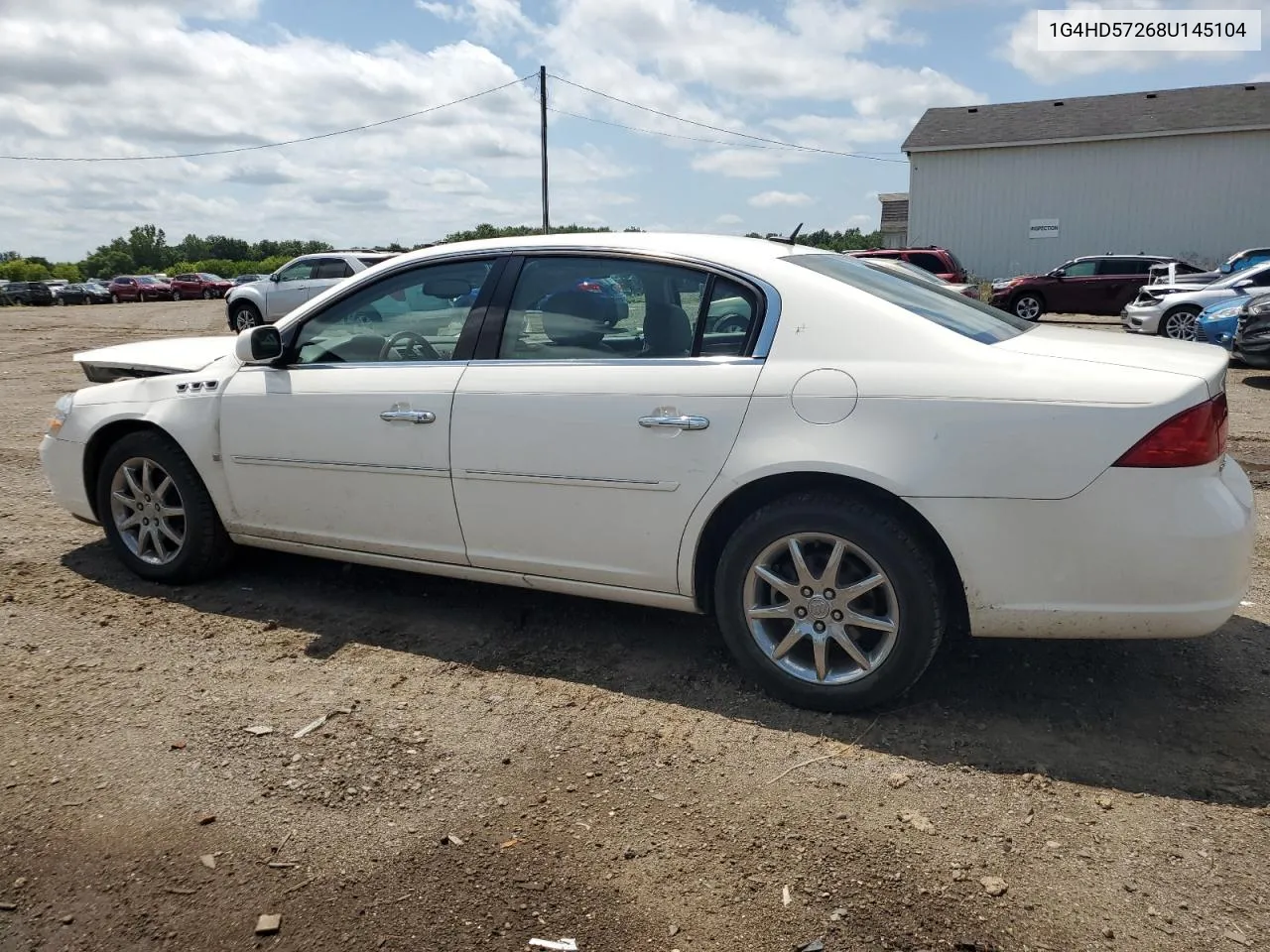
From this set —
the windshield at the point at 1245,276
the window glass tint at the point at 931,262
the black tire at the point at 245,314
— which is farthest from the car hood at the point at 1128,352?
the black tire at the point at 245,314

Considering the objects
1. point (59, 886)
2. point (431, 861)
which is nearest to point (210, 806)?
point (59, 886)

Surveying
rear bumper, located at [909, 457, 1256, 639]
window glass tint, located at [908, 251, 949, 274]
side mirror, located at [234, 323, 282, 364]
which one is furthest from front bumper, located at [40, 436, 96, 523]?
window glass tint, located at [908, 251, 949, 274]

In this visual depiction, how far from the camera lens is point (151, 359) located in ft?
15.9

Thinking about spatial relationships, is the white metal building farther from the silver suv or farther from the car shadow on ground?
the car shadow on ground

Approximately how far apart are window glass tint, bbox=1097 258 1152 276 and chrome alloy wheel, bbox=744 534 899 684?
22579 millimetres

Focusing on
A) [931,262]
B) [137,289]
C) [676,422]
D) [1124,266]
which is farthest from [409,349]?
[137,289]

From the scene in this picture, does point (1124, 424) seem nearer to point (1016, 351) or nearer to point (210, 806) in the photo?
point (1016, 351)

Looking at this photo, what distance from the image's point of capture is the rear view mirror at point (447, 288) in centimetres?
400

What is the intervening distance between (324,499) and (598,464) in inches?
53.0

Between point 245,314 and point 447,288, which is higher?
point 245,314

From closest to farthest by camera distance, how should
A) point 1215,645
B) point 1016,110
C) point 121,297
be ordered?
point 1215,645 → point 1016,110 → point 121,297

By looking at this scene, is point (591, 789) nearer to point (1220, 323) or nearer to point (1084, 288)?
point (1220, 323)

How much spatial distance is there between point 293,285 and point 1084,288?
1753 centimetres

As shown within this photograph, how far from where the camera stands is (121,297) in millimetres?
50375
